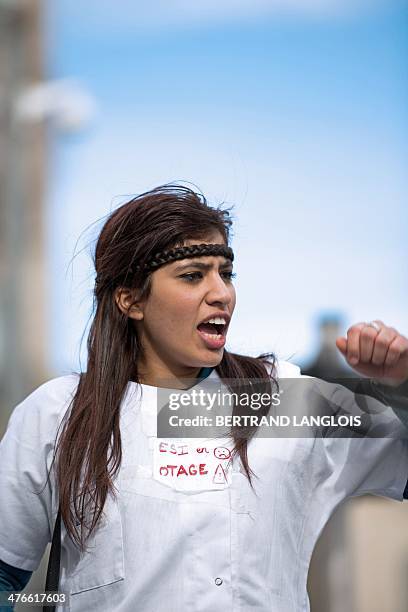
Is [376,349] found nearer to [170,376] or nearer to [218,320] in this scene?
[218,320]

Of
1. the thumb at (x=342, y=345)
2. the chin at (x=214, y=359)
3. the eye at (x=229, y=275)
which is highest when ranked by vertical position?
the eye at (x=229, y=275)

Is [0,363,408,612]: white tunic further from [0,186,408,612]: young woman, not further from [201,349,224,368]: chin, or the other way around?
[201,349,224,368]: chin

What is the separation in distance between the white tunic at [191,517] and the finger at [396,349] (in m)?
0.17

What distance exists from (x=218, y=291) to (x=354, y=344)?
0.77 ft

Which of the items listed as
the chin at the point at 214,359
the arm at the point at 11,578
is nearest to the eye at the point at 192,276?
the chin at the point at 214,359

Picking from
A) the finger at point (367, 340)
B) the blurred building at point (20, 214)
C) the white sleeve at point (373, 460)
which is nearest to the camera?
the finger at point (367, 340)

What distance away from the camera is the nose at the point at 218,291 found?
54.2 inches

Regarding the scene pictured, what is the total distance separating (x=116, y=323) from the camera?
1.47 m

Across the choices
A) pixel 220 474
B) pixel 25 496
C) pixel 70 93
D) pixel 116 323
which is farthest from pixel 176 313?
pixel 70 93

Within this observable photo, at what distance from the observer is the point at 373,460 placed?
1367mm

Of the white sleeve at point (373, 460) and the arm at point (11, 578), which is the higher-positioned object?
the white sleeve at point (373, 460)

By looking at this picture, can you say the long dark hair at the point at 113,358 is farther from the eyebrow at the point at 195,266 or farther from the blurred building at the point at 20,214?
the blurred building at the point at 20,214

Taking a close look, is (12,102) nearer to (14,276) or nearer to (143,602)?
(14,276)

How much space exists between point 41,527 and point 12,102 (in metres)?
1.33
